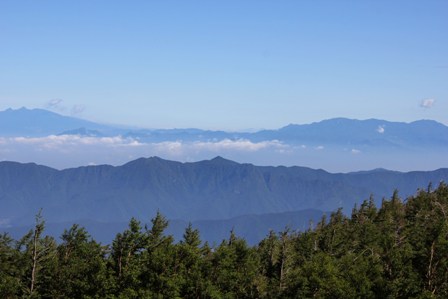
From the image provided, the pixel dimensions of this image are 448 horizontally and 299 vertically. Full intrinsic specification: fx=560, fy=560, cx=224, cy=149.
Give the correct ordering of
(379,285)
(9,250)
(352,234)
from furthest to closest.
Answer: (352,234) < (9,250) < (379,285)

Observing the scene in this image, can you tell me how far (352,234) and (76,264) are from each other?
5782 centimetres

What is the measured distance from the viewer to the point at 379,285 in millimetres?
67625

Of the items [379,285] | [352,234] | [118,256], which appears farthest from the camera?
[352,234]

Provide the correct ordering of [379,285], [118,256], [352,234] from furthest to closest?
[352,234] → [118,256] → [379,285]

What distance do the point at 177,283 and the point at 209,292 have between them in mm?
4259

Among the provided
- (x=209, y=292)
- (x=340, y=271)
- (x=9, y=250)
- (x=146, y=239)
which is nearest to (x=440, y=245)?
(x=340, y=271)

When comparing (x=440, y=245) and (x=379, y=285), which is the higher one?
(x=440, y=245)

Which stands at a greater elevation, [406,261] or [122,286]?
[406,261]

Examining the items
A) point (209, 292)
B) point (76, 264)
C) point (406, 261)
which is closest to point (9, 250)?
point (76, 264)

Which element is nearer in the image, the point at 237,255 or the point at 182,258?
the point at 182,258

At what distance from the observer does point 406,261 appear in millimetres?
71312

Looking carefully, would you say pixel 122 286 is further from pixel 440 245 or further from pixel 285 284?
pixel 440 245

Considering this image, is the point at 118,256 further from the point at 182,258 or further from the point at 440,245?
the point at 440,245

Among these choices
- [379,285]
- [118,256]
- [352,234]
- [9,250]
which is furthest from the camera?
[352,234]
